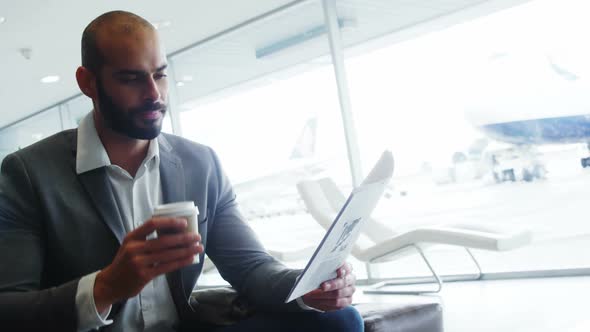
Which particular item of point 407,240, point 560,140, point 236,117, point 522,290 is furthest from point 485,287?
point 236,117

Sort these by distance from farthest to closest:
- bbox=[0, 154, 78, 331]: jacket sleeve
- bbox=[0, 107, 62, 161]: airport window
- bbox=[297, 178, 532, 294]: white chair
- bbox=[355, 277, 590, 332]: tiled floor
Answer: bbox=[0, 107, 62, 161]: airport window, bbox=[297, 178, 532, 294]: white chair, bbox=[355, 277, 590, 332]: tiled floor, bbox=[0, 154, 78, 331]: jacket sleeve

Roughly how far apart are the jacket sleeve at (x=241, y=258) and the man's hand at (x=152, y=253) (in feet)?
1.28

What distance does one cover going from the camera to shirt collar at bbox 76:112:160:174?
131 centimetres

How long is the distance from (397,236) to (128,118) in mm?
2854

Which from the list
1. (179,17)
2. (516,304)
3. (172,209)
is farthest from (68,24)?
(172,209)

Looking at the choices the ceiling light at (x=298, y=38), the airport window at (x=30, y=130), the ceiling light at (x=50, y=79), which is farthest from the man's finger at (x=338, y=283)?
the airport window at (x=30, y=130)

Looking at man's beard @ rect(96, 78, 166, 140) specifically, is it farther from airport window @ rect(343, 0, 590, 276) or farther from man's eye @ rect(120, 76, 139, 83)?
airport window @ rect(343, 0, 590, 276)

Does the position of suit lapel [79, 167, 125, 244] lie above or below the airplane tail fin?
below

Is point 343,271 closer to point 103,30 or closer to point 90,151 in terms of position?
point 90,151

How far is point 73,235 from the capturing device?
1238 mm

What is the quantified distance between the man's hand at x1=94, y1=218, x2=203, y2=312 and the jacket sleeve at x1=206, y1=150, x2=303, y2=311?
39cm

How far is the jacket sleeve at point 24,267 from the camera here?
1070mm

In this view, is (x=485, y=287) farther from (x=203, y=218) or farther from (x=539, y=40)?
(x=203, y=218)

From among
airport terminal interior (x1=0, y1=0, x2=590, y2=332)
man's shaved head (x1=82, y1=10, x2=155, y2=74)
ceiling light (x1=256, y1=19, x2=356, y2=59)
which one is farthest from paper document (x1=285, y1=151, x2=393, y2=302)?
ceiling light (x1=256, y1=19, x2=356, y2=59)
